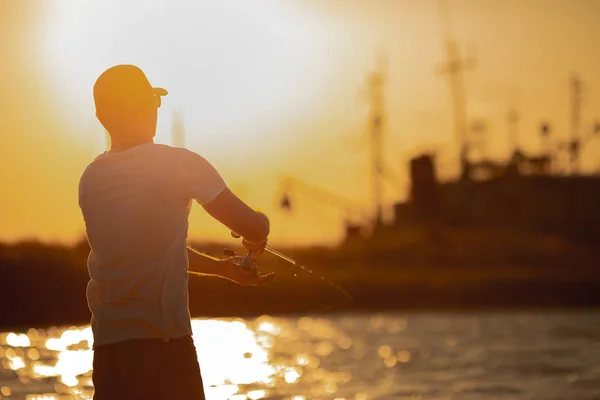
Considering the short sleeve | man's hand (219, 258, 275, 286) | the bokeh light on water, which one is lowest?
man's hand (219, 258, 275, 286)

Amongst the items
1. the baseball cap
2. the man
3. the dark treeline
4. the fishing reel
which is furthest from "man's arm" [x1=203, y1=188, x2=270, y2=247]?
the dark treeline

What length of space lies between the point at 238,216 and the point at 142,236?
1.05 ft

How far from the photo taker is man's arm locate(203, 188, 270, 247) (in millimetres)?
4090

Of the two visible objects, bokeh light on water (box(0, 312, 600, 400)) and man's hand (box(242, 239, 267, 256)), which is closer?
man's hand (box(242, 239, 267, 256))

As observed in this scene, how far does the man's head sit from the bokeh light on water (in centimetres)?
1057

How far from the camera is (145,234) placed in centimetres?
409

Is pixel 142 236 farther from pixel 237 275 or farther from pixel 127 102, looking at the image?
pixel 237 275

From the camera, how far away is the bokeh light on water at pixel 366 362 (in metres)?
16.5

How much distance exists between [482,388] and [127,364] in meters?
13.5

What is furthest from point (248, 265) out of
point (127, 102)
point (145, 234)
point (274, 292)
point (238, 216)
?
point (274, 292)

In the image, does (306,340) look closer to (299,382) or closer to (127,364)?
(299,382)

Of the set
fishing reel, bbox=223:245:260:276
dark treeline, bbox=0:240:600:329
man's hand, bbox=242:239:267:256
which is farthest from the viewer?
dark treeline, bbox=0:240:600:329

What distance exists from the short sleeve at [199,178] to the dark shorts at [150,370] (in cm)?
50

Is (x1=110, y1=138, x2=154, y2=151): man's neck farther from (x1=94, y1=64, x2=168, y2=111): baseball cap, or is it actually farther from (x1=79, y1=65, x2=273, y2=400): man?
(x1=94, y1=64, x2=168, y2=111): baseball cap
